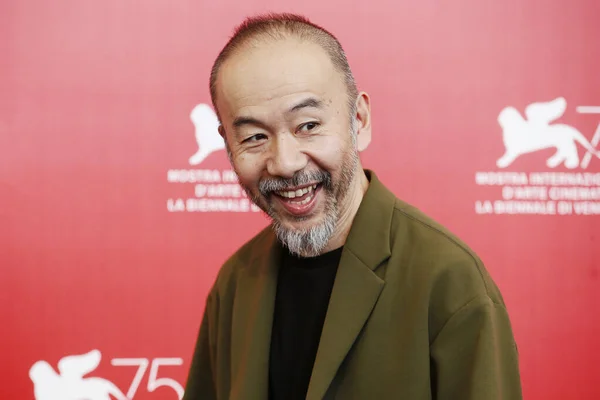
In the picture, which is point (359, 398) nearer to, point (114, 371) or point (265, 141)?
point (265, 141)

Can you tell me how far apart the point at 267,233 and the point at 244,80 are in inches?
14.2

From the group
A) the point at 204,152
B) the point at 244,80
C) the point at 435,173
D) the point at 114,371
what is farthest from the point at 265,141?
the point at 114,371

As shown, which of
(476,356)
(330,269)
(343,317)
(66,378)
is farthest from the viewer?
(66,378)

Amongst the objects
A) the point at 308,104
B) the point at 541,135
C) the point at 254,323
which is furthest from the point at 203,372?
the point at 541,135

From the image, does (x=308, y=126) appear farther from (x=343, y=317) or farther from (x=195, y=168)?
(x=195, y=168)

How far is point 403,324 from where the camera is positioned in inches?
36.0

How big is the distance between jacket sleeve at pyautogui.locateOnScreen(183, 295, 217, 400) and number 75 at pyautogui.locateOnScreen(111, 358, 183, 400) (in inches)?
26.1

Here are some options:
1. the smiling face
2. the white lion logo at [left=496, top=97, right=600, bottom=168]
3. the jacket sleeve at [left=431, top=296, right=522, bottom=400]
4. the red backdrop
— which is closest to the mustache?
the smiling face

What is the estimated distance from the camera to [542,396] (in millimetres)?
1937

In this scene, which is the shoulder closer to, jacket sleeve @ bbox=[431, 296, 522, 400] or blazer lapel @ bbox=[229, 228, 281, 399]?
jacket sleeve @ bbox=[431, 296, 522, 400]

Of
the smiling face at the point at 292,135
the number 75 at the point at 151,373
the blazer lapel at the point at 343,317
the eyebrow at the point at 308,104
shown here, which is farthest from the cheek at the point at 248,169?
the number 75 at the point at 151,373

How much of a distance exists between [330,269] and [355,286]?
11cm

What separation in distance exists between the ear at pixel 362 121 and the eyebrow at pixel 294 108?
0.46 ft

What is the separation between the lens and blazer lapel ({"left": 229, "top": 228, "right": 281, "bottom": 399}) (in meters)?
1.05
